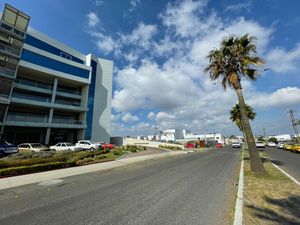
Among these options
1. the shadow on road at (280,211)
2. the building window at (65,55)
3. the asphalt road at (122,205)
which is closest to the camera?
the shadow on road at (280,211)

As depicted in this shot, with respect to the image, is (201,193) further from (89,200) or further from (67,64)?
(67,64)

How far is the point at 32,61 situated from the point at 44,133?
14889 millimetres

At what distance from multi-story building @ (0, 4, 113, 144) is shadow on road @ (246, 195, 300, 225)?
1463 inches

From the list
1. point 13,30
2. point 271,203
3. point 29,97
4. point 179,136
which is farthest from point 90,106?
point 179,136

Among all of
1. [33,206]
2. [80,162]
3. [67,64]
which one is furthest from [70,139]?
[33,206]

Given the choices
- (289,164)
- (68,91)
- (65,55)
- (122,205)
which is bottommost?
(122,205)

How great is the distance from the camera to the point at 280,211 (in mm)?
4859

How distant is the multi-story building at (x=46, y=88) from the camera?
107 feet

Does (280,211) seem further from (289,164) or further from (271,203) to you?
(289,164)

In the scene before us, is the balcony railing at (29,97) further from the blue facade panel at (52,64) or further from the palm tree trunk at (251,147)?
the palm tree trunk at (251,147)

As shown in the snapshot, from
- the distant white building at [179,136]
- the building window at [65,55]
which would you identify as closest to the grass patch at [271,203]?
the building window at [65,55]

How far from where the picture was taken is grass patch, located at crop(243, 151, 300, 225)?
443cm

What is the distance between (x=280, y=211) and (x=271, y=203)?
0.66 meters

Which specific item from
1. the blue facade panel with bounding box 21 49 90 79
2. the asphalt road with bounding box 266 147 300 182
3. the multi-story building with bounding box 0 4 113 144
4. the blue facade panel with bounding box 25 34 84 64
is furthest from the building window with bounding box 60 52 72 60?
the asphalt road with bounding box 266 147 300 182
